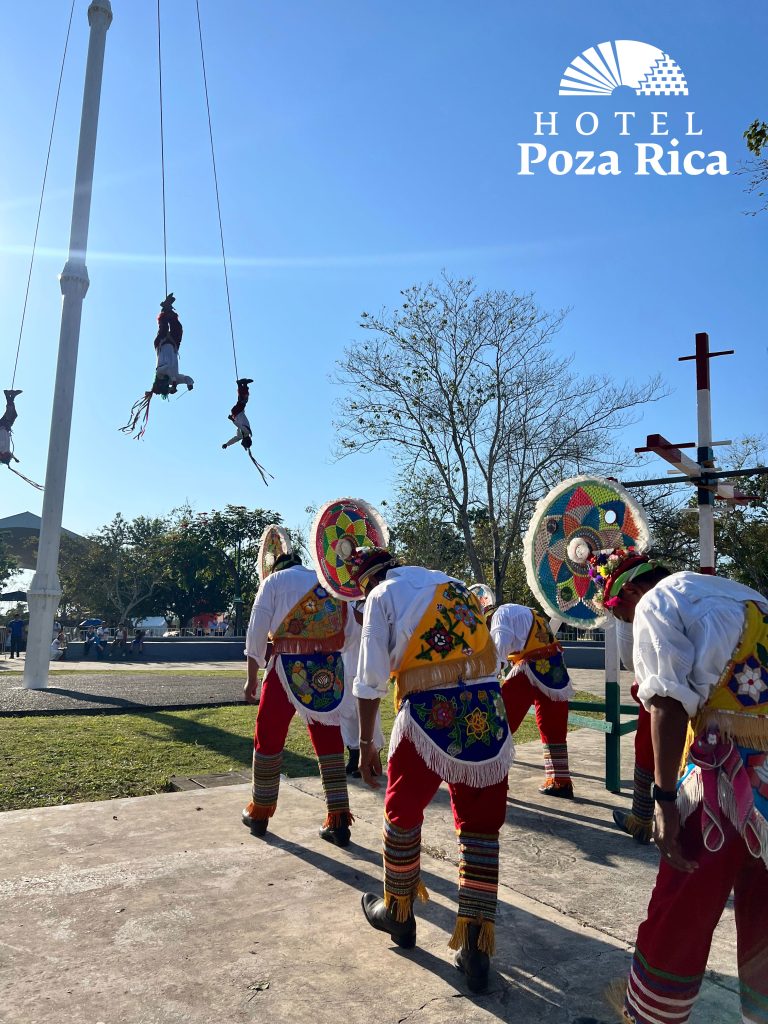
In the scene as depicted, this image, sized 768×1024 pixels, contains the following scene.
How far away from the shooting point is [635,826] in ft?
15.2

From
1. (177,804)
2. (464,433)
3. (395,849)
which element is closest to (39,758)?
(177,804)

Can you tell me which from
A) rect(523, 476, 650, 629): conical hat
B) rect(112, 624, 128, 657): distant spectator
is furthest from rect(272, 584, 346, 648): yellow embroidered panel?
rect(112, 624, 128, 657): distant spectator

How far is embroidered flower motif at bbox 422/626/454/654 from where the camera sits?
10.4ft

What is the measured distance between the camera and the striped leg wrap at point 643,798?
15.1 feet

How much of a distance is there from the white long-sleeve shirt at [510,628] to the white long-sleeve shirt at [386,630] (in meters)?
2.52

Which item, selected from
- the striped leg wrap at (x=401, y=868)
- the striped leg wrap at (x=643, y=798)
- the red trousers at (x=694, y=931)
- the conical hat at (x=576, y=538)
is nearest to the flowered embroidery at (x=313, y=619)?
the conical hat at (x=576, y=538)

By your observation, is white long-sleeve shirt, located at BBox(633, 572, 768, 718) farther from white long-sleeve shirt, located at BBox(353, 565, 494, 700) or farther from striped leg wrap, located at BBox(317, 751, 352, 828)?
striped leg wrap, located at BBox(317, 751, 352, 828)

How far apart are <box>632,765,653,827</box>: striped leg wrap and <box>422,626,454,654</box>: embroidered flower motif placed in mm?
2245

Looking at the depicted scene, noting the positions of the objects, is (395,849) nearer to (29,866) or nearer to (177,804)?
(29,866)

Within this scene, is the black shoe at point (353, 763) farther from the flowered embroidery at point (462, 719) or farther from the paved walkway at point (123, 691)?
the paved walkway at point (123, 691)

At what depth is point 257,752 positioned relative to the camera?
463cm

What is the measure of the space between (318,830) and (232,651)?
23.8 metres

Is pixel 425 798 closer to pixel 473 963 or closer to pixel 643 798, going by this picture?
pixel 473 963

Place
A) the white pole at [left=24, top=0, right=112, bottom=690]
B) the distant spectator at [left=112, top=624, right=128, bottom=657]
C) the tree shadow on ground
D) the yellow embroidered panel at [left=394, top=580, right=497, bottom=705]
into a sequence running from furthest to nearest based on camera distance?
the distant spectator at [left=112, top=624, right=128, bottom=657]
the white pole at [left=24, top=0, right=112, bottom=690]
the tree shadow on ground
the yellow embroidered panel at [left=394, top=580, right=497, bottom=705]
